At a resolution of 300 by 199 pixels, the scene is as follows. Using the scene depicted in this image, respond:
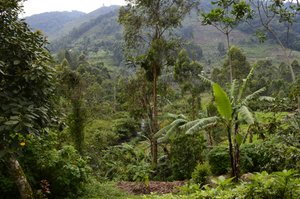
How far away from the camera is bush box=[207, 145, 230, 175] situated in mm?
12438

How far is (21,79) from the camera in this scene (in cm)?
476

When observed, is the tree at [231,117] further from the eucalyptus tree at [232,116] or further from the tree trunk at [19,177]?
the tree trunk at [19,177]

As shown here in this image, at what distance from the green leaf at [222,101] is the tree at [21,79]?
218 inches

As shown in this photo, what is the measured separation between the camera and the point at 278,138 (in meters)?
6.81

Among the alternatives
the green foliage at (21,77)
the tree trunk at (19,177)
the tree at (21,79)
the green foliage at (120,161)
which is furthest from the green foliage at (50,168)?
the green foliage at (120,161)

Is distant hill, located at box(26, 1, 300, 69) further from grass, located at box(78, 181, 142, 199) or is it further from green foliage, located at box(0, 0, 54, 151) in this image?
green foliage, located at box(0, 0, 54, 151)

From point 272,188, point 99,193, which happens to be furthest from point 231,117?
point 272,188

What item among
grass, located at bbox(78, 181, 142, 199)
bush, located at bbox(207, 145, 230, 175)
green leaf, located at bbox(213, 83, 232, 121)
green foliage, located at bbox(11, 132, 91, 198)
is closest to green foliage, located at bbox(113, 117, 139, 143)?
bush, located at bbox(207, 145, 230, 175)

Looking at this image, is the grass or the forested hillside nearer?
the forested hillside

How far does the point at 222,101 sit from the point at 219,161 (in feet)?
12.6

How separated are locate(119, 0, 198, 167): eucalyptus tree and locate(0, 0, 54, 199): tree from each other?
12.3m

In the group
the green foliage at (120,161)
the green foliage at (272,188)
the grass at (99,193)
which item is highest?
the green foliage at (272,188)

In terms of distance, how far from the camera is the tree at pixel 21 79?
4.26 m

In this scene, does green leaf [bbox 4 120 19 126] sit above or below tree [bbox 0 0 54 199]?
below
